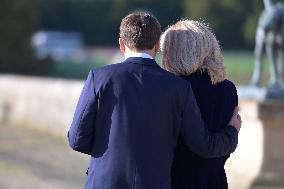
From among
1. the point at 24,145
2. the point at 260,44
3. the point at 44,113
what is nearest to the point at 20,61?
the point at 44,113

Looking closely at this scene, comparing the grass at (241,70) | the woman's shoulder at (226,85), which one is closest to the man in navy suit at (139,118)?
the woman's shoulder at (226,85)

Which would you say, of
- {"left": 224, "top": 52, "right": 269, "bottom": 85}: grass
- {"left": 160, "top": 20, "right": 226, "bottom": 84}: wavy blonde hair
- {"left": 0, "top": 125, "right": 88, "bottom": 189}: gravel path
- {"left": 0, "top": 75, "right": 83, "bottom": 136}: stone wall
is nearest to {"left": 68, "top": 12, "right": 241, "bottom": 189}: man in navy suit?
{"left": 160, "top": 20, "right": 226, "bottom": 84}: wavy blonde hair

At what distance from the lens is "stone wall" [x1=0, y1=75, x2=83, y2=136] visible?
1374 centimetres

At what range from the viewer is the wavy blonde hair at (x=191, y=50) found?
141 inches

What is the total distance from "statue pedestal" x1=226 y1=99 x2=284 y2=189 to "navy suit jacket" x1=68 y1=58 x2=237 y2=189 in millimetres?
4818

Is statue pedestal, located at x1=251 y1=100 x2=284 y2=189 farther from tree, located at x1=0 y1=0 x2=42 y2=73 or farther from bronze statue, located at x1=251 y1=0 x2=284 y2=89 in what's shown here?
tree, located at x1=0 y1=0 x2=42 y2=73

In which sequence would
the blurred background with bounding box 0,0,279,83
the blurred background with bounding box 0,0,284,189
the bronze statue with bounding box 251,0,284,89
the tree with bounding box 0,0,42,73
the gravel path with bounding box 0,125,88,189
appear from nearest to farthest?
the bronze statue with bounding box 251,0,284,89
the gravel path with bounding box 0,125,88,189
the blurred background with bounding box 0,0,284,189
the tree with bounding box 0,0,42,73
the blurred background with bounding box 0,0,279,83

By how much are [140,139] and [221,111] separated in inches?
15.4

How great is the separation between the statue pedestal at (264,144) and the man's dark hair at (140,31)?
4.81 meters

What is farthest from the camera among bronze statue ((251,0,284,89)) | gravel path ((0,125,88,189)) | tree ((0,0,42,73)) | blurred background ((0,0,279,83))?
blurred background ((0,0,279,83))

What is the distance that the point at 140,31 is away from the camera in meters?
3.46

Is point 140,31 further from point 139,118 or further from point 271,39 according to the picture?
point 271,39

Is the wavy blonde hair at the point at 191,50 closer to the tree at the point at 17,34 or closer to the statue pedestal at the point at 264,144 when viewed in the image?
the statue pedestal at the point at 264,144

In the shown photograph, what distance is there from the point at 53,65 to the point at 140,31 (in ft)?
96.8
